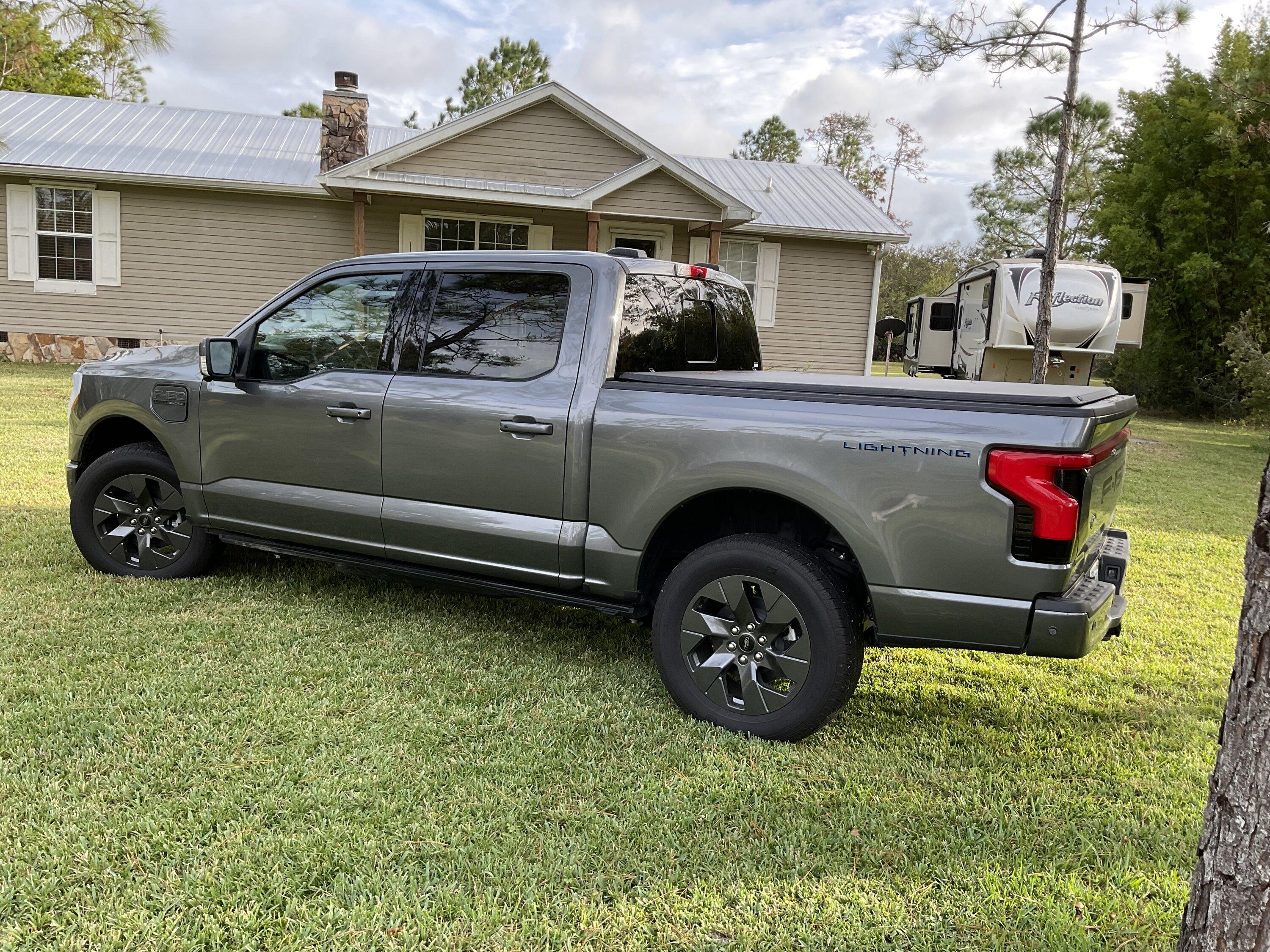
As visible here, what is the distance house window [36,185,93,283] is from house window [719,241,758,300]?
10962mm

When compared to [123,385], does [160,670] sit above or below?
below

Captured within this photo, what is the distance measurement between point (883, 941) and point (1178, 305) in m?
20.3

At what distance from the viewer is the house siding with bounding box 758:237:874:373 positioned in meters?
17.3

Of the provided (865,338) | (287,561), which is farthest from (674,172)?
(287,561)

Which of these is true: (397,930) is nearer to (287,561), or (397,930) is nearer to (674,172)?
(287,561)

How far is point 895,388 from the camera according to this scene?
10.8 ft

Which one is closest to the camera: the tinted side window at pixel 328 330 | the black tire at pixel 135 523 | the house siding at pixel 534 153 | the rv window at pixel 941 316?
the tinted side window at pixel 328 330

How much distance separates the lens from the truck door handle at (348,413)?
4176 millimetres

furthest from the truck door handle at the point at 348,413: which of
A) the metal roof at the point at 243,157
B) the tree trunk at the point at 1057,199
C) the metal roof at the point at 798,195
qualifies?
the metal roof at the point at 798,195

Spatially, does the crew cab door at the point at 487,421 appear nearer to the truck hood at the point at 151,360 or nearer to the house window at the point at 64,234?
the truck hood at the point at 151,360

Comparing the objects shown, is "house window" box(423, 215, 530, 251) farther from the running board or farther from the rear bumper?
the rear bumper

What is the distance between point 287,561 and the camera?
5.48 meters

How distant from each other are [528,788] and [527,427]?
56.7 inches

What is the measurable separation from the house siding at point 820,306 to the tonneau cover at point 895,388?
44.6 ft
